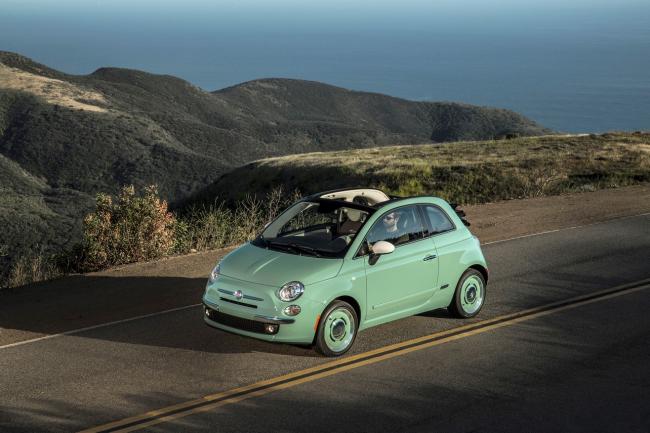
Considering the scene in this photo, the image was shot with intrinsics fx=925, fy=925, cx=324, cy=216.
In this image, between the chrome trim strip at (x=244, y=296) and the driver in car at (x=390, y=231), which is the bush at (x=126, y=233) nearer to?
the chrome trim strip at (x=244, y=296)

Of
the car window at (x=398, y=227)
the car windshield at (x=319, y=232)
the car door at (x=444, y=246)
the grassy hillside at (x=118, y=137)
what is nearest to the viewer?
the car windshield at (x=319, y=232)

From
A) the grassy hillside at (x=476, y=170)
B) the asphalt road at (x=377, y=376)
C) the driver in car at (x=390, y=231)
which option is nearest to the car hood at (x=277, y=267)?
the driver in car at (x=390, y=231)

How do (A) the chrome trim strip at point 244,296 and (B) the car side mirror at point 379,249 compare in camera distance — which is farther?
(B) the car side mirror at point 379,249

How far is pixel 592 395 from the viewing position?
8.89 m

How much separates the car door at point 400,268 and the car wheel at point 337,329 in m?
0.29

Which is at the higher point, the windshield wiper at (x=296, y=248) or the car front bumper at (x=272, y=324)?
the windshield wiper at (x=296, y=248)

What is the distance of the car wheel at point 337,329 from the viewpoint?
32.1 feet

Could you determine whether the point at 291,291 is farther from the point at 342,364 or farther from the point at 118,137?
the point at 118,137

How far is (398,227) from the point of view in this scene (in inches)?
429

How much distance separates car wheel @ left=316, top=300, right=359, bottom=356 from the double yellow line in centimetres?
14

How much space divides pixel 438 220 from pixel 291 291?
2637 mm

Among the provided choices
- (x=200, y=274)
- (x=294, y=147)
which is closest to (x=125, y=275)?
(x=200, y=274)

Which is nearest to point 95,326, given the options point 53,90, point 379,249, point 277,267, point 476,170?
point 277,267

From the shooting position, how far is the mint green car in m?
9.66
